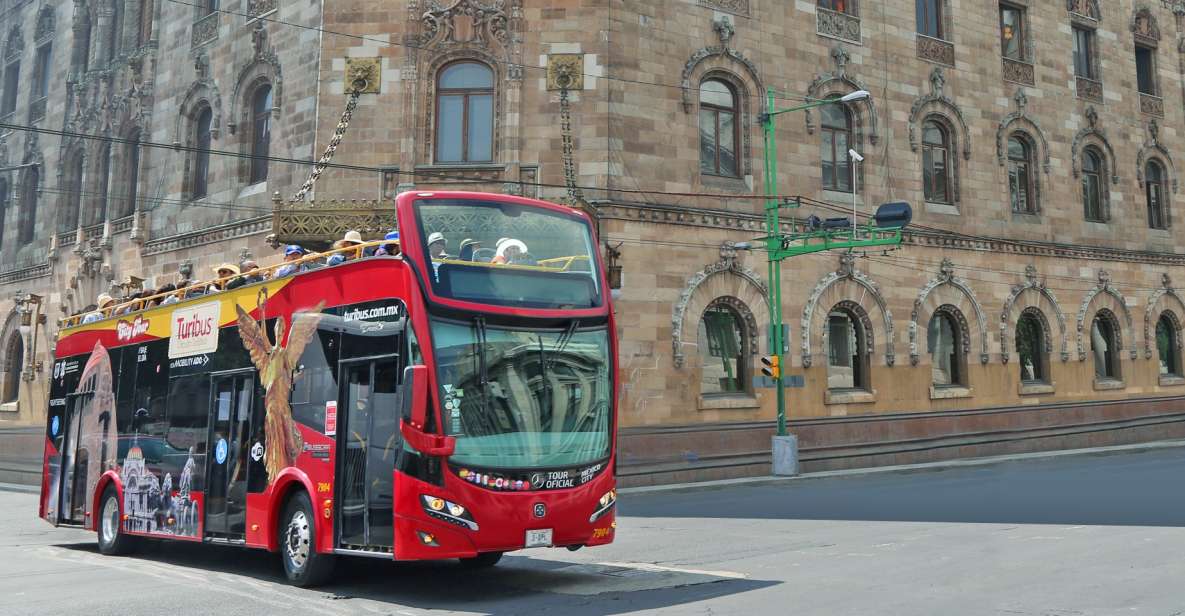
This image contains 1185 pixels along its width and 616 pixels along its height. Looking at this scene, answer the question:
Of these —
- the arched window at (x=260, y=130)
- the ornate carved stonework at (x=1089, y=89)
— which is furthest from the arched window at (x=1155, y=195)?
the arched window at (x=260, y=130)

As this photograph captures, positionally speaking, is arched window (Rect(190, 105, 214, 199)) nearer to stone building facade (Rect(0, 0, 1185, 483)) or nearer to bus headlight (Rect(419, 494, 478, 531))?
stone building facade (Rect(0, 0, 1185, 483))

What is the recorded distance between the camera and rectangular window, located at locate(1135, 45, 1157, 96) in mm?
34188

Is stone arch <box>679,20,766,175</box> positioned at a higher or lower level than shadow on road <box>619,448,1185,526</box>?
higher

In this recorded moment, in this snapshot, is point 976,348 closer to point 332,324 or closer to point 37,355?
point 332,324

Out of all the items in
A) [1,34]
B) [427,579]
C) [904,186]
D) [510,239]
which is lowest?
[427,579]

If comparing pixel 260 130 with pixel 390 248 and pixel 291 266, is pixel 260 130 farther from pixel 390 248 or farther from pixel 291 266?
pixel 390 248

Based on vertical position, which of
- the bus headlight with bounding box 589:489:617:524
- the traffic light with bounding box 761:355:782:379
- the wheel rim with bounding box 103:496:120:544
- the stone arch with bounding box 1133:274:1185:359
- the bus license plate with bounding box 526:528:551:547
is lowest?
the wheel rim with bounding box 103:496:120:544

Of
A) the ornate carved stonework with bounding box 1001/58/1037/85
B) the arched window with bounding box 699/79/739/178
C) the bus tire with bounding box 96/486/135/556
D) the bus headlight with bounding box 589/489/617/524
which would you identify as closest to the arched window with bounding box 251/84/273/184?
the arched window with bounding box 699/79/739/178

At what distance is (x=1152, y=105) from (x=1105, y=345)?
900cm

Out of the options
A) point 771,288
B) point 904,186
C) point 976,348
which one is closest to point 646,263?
point 771,288

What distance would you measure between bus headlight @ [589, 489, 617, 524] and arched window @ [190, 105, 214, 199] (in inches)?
761

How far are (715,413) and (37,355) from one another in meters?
22.9

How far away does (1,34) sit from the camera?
37.6m

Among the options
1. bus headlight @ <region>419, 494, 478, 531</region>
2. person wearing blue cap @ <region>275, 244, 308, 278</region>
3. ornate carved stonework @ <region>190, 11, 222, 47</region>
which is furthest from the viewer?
ornate carved stonework @ <region>190, 11, 222, 47</region>
